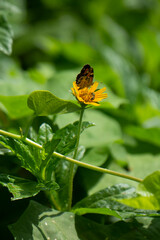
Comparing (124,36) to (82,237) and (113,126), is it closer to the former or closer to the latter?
(113,126)

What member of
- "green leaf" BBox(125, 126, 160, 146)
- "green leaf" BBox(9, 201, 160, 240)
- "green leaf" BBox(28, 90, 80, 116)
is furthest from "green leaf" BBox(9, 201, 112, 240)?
"green leaf" BBox(125, 126, 160, 146)

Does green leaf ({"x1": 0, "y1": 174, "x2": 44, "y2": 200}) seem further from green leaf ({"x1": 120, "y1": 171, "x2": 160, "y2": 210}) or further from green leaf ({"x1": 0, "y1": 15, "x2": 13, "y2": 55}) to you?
green leaf ({"x1": 0, "y1": 15, "x2": 13, "y2": 55})

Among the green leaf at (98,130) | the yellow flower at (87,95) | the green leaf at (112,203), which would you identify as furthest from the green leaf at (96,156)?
the yellow flower at (87,95)

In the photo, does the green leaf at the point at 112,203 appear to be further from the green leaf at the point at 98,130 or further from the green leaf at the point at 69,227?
the green leaf at the point at 98,130

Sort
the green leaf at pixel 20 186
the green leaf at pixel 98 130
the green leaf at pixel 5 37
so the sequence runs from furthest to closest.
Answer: the green leaf at pixel 98 130 < the green leaf at pixel 5 37 < the green leaf at pixel 20 186

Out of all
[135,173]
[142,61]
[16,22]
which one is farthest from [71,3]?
[135,173]

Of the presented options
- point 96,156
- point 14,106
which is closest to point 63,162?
→ point 96,156
